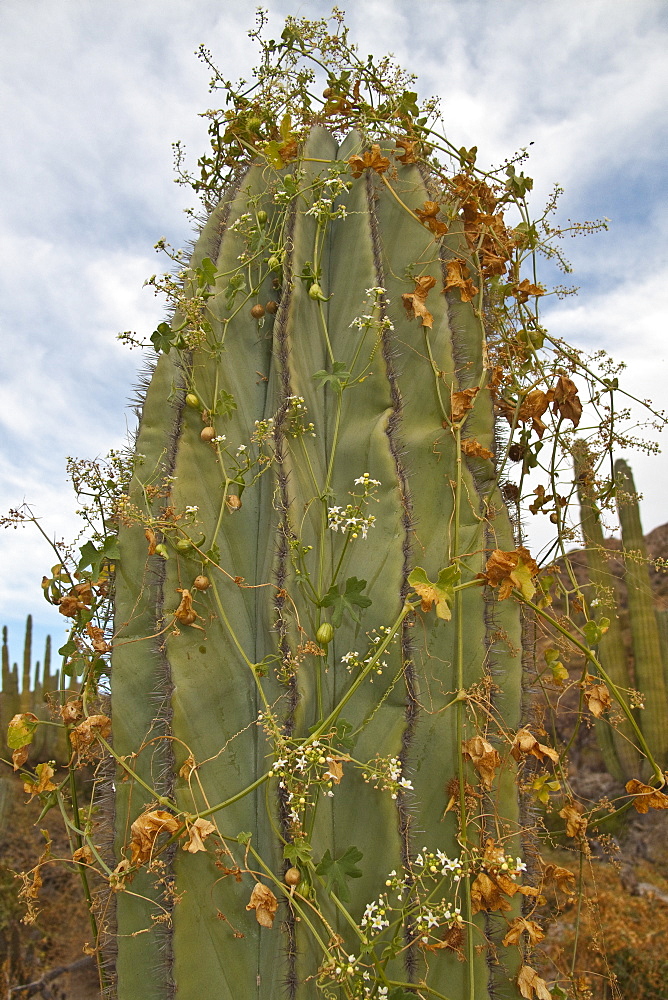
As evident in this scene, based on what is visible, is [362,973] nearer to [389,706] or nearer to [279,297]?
[389,706]

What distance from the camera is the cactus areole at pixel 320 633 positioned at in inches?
44.9

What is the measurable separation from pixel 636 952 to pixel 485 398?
3.57 metres

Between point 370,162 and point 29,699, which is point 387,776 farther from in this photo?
point 29,699

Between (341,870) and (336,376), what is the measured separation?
35.7 inches

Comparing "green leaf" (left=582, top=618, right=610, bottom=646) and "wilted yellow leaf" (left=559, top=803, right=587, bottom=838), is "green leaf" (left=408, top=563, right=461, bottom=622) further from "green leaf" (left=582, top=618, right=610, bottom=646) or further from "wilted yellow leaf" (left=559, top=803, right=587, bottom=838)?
"wilted yellow leaf" (left=559, top=803, right=587, bottom=838)

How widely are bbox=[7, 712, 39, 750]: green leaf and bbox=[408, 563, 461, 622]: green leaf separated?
869mm

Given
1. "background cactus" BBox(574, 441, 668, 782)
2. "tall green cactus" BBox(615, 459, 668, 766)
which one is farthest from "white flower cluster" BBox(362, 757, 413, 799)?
"tall green cactus" BBox(615, 459, 668, 766)

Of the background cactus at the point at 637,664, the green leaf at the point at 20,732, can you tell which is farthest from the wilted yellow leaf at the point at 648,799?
the background cactus at the point at 637,664

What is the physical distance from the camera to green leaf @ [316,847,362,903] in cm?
112

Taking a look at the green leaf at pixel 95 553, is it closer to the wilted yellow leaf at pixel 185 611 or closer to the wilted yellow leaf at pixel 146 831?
the wilted yellow leaf at pixel 185 611

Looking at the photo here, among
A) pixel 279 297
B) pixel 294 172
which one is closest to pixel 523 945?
pixel 279 297

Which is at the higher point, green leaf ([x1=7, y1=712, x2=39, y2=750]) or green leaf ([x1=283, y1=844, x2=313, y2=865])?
green leaf ([x1=7, y1=712, x2=39, y2=750])

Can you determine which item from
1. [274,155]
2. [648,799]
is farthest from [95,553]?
[648,799]

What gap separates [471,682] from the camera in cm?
125
